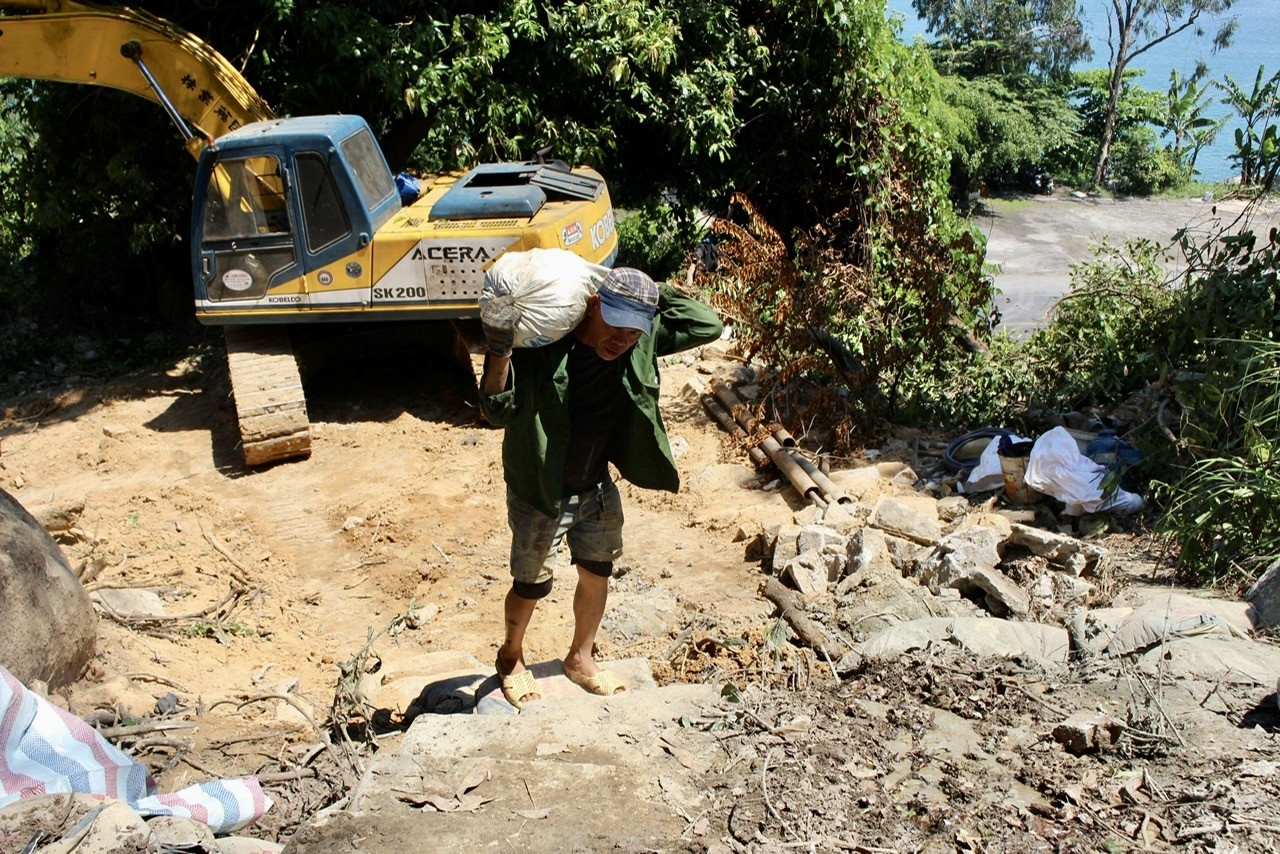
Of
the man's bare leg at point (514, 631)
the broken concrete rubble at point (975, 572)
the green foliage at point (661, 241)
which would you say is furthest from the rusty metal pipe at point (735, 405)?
the man's bare leg at point (514, 631)

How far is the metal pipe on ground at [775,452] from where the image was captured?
21.2 ft

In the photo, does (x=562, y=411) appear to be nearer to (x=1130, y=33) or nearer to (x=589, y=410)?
(x=589, y=410)

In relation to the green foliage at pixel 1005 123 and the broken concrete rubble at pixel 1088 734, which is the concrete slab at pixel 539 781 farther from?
the green foliage at pixel 1005 123

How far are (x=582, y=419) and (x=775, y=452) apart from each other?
11.1 ft

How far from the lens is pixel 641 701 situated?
3646 millimetres

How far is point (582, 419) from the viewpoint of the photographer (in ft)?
12.3

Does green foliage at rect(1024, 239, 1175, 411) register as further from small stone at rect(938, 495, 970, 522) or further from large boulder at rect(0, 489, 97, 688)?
large boulder at rect(0, 489, 97, 688)

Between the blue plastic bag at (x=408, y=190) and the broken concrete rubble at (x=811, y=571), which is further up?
the blue plastic bag at (x=408, y=190)

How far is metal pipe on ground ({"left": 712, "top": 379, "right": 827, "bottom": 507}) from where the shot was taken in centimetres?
648

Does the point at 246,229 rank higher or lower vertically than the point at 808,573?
higher

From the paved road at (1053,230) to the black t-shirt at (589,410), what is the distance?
8.47m

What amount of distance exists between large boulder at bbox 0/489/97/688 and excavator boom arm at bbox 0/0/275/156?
13.8 feet

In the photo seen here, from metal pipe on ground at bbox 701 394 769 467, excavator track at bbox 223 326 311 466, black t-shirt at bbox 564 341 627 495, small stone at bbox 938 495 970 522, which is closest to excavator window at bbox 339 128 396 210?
excavator track at bbox 223 326 311 466

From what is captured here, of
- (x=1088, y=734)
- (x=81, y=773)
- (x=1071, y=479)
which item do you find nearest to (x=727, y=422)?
(x=1071, y=479)
